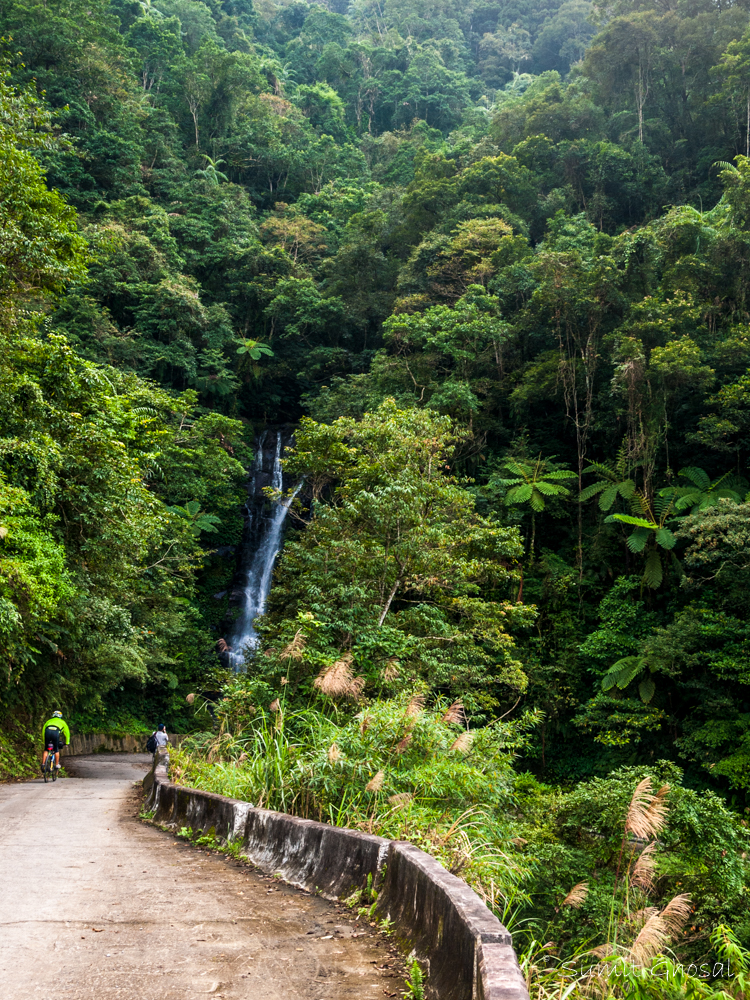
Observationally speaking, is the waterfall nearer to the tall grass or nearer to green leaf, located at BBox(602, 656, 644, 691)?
green leaf, located at BBox(602, 656, 644, 691)

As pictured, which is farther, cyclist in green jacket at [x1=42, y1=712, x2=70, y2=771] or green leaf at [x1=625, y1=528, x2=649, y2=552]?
green leaf at [x1=625, y1=528, x2=649, y2=552]

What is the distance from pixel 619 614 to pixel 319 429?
8.60m

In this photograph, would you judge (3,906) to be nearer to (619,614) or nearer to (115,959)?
(115,959)

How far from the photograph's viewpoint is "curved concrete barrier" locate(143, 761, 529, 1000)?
228cm

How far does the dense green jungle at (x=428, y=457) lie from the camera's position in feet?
20.3

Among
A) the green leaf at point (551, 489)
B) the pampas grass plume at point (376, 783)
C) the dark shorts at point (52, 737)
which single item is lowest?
the dark shorts at point (52, 737)

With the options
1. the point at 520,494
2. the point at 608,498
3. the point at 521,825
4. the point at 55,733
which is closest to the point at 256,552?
the point at 520,494

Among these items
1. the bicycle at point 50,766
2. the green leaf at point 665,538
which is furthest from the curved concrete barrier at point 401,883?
the green leaf at point 665,538

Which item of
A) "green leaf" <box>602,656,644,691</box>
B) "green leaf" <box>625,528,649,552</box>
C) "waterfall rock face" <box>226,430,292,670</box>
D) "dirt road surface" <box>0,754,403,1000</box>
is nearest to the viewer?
"dirt road surface" <box>0,754,403,1000</box>

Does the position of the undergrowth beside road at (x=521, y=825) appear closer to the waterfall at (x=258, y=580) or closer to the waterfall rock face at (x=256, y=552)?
the waterfall at (x=258, y=580)

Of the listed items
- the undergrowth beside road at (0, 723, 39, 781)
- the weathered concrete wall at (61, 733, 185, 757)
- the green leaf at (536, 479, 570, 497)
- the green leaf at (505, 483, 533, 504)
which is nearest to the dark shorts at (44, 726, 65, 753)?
the undergrowth beside road at (0, 723, 39, 781)

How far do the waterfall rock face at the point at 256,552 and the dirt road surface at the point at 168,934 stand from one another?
63.1 ft

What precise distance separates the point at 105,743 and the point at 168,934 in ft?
68.3

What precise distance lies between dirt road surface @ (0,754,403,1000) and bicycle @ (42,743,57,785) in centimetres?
705
